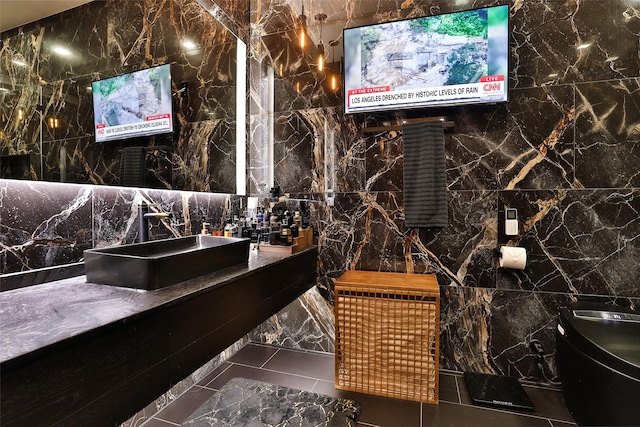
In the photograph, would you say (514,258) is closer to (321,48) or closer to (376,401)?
(376,401)

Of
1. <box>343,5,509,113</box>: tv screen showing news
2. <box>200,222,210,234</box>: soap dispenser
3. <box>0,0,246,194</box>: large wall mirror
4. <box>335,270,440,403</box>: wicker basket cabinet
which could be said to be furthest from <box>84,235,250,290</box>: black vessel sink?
<box>343,5,509,113</box>: tv screen showing news

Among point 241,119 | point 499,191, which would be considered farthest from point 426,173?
point 241,119

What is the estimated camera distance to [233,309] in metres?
1.45

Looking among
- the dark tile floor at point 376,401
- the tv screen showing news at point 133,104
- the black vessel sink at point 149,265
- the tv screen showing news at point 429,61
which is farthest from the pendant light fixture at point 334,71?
the dark tile floor at point 376,401

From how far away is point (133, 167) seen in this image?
1.73 meters

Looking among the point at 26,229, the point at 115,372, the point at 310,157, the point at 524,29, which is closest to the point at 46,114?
the point at 26,229

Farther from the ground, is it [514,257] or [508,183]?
[508,183]

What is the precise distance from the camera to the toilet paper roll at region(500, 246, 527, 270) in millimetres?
2000

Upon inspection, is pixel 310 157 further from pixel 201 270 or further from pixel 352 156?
pixel 201 270

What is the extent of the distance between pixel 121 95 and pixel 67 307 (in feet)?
3.67

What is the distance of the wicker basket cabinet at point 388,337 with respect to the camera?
1918 mm

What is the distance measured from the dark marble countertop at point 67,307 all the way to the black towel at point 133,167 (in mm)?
548

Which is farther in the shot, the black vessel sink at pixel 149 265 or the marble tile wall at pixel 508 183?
the marble tile wall at pixel 508 183

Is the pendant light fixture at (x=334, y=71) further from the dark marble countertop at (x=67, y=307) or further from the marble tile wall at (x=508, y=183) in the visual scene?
the dark marble countertop at (x=67, y=307)
